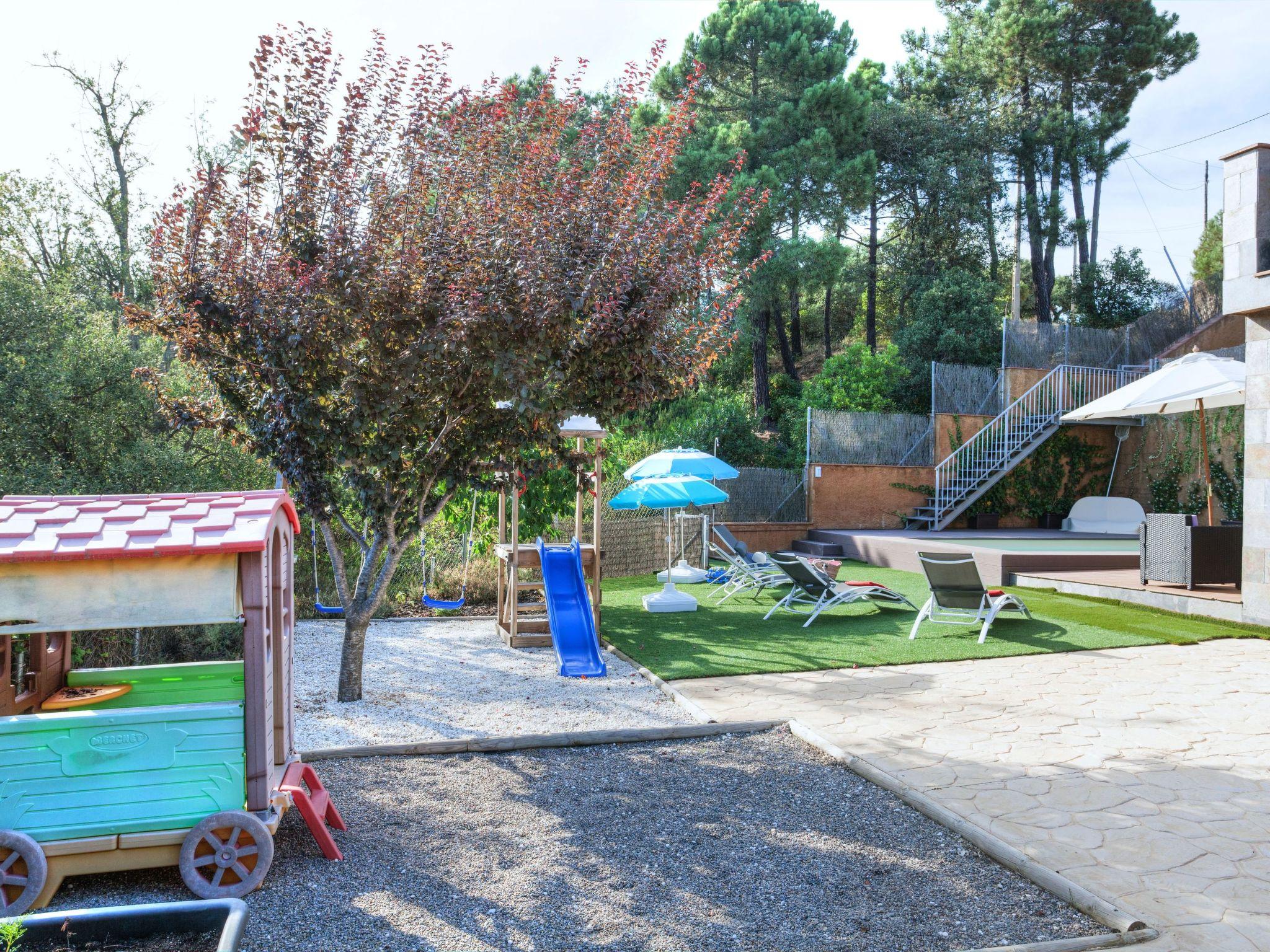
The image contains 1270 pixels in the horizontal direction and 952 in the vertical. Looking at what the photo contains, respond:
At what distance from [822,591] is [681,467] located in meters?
2.70

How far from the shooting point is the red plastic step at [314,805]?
147 inches

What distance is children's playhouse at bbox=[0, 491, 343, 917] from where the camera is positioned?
3.34m

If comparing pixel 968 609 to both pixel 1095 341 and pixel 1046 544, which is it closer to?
pixel 1046 544

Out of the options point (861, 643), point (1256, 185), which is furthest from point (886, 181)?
point (861, 643)

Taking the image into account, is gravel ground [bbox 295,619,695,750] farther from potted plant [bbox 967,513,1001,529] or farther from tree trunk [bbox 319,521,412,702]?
potted plant [bbox 967,513,1001,529]

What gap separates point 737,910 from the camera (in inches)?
132

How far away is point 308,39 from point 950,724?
238 inches

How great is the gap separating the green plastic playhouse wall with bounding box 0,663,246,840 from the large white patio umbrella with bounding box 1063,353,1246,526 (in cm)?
1105

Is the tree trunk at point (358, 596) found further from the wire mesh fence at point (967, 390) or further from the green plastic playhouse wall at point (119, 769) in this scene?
the wire mesh fence at point (967, 390)

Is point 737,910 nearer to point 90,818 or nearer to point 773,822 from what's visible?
point 773,822

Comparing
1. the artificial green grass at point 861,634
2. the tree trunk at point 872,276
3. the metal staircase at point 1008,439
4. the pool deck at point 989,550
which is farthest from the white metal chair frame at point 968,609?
the tree trunk at point 872,276

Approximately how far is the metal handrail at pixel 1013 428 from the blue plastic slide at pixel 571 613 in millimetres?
11988

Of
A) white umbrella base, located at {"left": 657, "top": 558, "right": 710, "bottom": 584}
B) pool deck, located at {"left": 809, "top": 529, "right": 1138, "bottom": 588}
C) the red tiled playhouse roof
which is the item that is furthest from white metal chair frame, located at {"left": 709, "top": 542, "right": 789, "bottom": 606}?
the red tiled playhouse roof

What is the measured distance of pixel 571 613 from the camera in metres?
8.59
